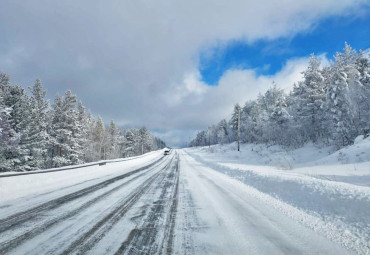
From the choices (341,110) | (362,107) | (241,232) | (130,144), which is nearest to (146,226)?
(241,232)

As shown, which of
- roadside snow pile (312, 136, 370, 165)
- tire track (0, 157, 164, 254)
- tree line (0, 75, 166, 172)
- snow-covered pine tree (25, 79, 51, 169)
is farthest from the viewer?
snow-covered pine tree (25, 79, 51, 169)

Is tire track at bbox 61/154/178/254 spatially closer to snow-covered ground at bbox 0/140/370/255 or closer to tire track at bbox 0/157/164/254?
snow-covered ground at bbox 0/140/370/255

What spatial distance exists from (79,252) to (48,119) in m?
35.6

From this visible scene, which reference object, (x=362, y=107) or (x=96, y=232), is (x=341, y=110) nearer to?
(x=362, y=107)

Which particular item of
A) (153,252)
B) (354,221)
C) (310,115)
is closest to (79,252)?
(153,252)

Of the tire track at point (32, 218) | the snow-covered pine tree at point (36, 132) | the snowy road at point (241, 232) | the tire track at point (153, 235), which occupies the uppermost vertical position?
the snow-covered pine tree at point (36, 132)

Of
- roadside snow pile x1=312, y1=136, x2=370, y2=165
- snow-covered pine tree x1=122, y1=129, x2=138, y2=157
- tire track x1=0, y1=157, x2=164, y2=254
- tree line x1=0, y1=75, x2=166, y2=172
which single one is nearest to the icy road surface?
tire track x1=0, y1=157, x2=164, y2=254

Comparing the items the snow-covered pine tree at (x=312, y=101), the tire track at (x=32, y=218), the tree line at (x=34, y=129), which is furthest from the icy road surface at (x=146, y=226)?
the snow-covered pine tree at (x=312, y=101)

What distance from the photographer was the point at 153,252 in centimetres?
269

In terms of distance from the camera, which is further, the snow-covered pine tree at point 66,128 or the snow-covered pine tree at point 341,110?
the snow-covered pine tree at point 66,128

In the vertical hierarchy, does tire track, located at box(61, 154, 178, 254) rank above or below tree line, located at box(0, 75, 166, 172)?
below

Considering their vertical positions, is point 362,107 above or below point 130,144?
above

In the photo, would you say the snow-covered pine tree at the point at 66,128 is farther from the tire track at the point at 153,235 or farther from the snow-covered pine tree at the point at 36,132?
the tire track at the point at 153,235

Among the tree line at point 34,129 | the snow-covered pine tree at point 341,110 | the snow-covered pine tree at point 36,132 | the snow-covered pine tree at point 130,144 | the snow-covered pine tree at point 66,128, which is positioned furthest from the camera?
the snow-covered pine tree at point 130,144
